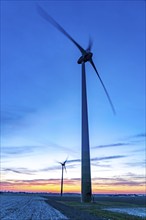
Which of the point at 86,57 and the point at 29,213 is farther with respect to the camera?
the point at 86,57

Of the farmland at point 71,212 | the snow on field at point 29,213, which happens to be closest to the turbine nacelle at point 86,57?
the farmland at point 71,212

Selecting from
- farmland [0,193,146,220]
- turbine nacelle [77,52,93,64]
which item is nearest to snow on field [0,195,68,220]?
farmland [0,193,146,220]

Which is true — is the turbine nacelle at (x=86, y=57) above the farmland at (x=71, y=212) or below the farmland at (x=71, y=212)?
above

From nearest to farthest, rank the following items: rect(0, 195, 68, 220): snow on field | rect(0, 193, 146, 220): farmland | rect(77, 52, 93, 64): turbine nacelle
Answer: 1. rect(0, 195, 68, 220): snow on field
2. rect(0, 193, 146, 220): farmland
3. rect(77, 52, 93, 64): turbine nacelle

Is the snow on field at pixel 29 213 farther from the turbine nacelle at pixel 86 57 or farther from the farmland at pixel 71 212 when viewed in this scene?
the turbine nacelle at pixel 86 57

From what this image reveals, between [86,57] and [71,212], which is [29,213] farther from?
[86,57]

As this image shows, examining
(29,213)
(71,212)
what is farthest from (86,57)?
(29,213)

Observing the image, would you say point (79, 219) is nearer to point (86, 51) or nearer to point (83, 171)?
point (83, 171)

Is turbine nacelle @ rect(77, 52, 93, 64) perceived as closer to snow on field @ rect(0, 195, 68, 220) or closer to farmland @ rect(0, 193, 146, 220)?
farmland @ rect(0, 193, 146, 220)

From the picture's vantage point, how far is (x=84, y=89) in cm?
6925

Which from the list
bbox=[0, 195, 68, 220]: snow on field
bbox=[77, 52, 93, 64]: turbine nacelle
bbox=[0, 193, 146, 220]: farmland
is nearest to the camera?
bbox=[0, 195, 68, 220]: snow on field

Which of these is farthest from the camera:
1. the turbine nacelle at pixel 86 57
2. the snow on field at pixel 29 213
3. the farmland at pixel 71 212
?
the turbine nacelle at pixel 86 57

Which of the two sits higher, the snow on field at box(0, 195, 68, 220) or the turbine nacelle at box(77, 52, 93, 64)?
the turbine nacelle at box(77, 52, 93, 64)

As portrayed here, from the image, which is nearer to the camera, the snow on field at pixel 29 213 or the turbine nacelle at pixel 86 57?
the snow on field at pixel 29 213
